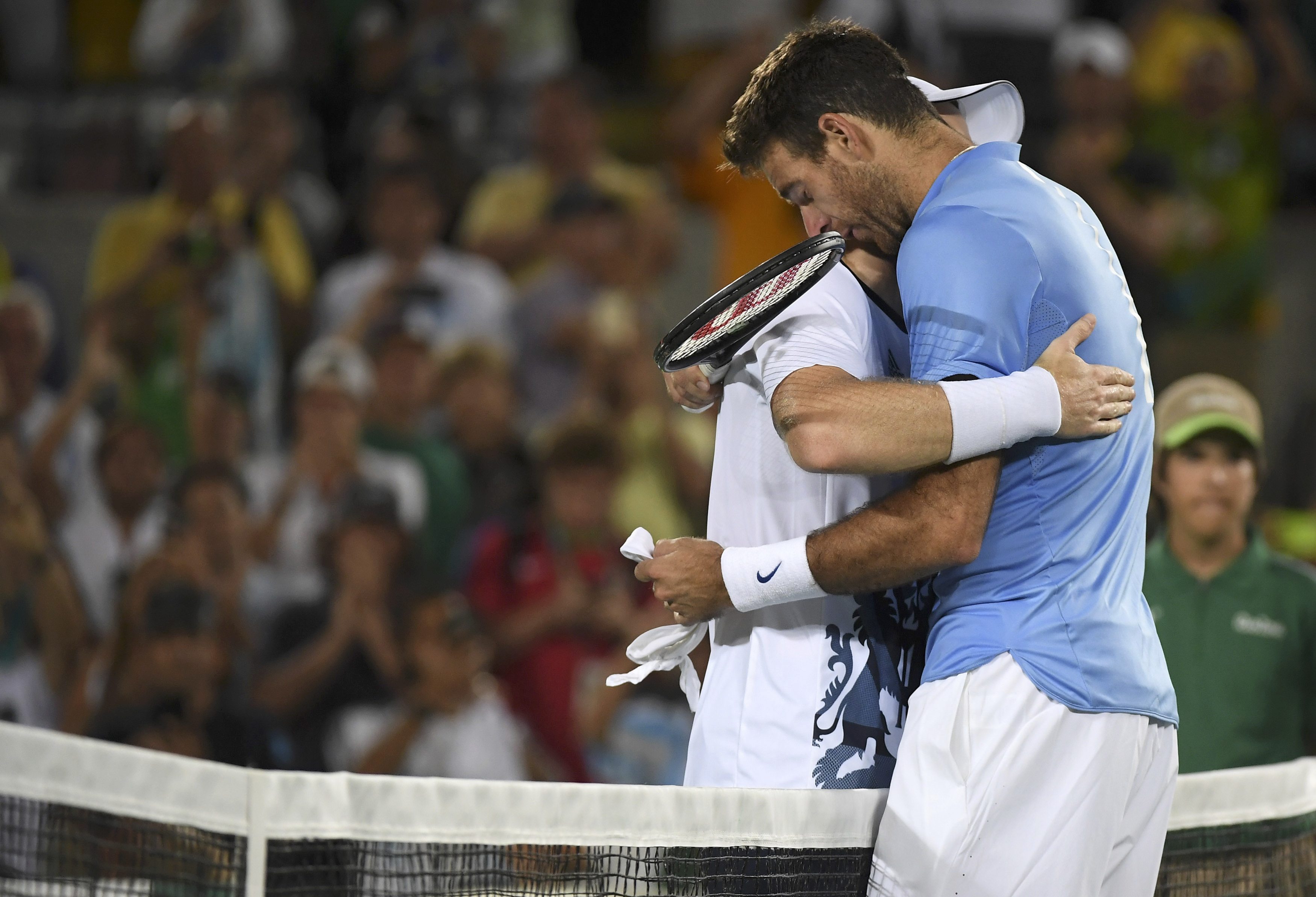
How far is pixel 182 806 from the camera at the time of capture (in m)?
2.21

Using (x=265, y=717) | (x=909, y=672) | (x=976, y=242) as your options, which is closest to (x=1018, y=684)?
(x=909, y=672)

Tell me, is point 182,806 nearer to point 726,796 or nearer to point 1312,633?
point 726,796

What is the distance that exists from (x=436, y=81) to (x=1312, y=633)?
4.91m

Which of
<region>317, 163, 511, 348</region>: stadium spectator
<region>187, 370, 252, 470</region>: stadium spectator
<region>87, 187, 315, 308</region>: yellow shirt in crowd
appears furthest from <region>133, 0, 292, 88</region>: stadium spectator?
<region>187, 370, 252, 470</region>: stadium spectator

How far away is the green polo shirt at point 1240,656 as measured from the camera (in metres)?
3.73

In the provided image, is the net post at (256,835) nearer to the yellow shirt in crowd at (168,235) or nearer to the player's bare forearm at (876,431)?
the player's bare forearm at (876,431)

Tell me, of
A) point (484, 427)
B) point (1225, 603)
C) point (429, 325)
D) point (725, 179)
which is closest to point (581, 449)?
point (484, 427)

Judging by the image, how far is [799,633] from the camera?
2.19 meters

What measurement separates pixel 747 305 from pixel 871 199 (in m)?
0.34

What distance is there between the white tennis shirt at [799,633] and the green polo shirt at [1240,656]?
1832 millimetres

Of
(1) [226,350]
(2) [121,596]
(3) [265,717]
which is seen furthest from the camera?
(1) [226,350]

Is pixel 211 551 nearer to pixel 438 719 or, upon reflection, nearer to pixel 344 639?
pixel 344 639

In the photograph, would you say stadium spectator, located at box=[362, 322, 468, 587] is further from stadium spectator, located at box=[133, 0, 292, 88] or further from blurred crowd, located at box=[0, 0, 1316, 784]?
stadium spectator, located at box=[133, 0, 292, 88]

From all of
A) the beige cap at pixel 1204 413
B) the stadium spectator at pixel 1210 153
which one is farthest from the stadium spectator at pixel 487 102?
the beige cap at pixel 1204 413
